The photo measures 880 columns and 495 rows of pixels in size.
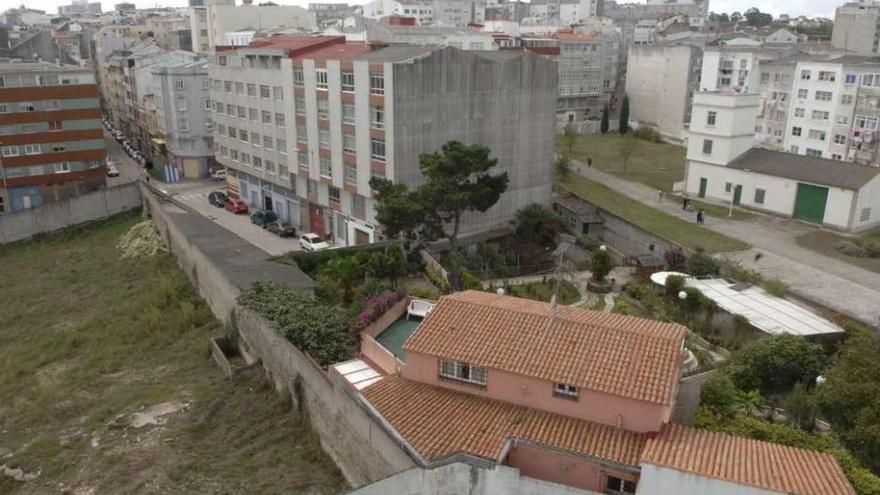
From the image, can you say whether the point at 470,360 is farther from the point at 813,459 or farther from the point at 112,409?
the point at 112,409

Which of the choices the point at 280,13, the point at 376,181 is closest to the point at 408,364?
the point at 376,181

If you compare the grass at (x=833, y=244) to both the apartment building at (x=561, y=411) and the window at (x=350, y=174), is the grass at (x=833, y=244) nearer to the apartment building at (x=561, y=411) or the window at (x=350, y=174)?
the apartment building at (x=561, y=411)

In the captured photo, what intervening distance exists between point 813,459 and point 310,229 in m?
38.5

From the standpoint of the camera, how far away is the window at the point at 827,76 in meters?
65.3

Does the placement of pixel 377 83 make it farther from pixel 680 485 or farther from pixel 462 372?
pixel 680 485

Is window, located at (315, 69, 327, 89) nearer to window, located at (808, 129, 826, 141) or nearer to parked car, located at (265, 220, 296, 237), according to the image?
parked car, located at (265, 220, 296, 237)

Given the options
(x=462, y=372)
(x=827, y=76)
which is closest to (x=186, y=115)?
(x=462, y=372)

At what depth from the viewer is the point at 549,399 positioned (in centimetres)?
1923

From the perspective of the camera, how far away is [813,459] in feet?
55.0

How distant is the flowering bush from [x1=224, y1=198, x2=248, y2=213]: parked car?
30.5 m

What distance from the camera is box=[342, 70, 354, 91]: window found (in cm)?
4131

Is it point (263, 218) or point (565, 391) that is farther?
point (263, 218)

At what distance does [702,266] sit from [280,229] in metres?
27.6

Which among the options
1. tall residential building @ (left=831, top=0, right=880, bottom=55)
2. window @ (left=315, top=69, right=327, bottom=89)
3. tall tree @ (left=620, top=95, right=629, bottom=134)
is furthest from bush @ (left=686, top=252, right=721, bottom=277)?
tall residential building @ (left=831, top=0, right=880, bottom=55)
